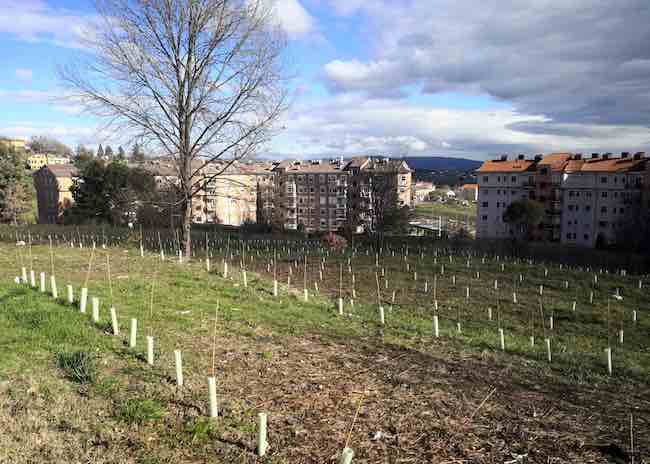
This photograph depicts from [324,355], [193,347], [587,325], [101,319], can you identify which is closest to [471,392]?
[324,355]

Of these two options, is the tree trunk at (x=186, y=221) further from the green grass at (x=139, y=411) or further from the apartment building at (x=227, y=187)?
the green grass at (x=139, y=411)

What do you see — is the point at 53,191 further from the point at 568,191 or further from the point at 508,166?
the point at 568,191

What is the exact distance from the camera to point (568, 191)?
167 feet

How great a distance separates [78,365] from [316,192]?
210ft

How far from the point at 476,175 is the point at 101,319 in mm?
55065

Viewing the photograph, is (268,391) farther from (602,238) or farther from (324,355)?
(602,238)

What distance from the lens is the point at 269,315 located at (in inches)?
363

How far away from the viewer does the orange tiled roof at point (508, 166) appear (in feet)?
179

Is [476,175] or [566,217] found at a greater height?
[476,175]

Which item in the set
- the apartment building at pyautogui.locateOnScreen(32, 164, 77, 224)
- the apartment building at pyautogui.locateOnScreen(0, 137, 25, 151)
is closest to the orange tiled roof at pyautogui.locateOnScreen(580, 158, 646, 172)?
the apartment building at pyautogui.locateOnScreen(0, 137, 25, 151)

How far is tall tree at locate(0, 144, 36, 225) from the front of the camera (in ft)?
128

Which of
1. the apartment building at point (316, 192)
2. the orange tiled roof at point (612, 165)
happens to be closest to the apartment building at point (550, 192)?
the orange tiled roof at point (612, 165)

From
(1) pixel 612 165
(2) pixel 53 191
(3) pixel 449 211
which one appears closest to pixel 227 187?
(1) pixel 612 165

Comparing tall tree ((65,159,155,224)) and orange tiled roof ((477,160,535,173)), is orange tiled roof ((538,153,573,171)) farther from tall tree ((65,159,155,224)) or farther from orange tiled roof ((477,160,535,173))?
tall tree ((65,159,155,224))
